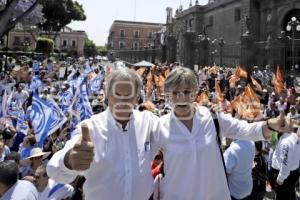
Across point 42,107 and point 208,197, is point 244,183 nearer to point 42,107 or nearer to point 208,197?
point 208,197

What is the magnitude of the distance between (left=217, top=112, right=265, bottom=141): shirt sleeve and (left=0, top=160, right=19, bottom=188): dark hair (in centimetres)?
173

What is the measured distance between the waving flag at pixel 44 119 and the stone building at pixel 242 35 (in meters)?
15.5

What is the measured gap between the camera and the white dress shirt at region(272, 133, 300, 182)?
626 cm

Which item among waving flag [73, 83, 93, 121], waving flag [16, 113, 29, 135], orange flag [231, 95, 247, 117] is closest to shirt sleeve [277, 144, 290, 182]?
orange flag [231, 95, 247, 117]

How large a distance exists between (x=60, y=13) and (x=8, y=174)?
60.4 meters

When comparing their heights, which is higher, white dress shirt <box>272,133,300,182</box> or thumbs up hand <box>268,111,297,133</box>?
thumbs up hand <box>268,111,297,133</box>

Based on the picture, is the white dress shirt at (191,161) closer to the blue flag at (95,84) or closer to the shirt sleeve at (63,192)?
the shirt sleeve at (63,192)

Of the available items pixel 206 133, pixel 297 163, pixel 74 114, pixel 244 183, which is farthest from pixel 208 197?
pixel 74 114

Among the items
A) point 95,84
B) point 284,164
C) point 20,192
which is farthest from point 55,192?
point 95,84

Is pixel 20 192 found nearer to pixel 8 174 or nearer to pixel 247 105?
pixel 8 174

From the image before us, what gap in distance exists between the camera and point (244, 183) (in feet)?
16.1

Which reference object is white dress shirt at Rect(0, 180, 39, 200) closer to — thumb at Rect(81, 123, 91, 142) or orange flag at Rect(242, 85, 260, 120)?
thumb at Rect(81, 123, 91, 142)

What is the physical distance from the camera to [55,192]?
450cm

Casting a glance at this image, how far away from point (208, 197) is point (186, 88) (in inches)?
28.8
